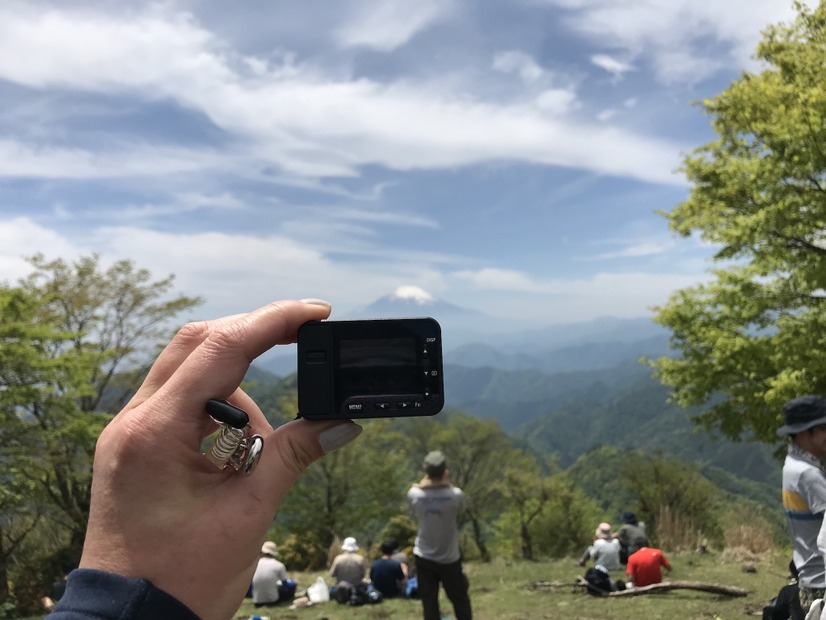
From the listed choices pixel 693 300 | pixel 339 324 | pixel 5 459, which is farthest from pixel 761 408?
pixel 5 459

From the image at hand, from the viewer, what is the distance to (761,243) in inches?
479

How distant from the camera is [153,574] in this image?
47.8 inches

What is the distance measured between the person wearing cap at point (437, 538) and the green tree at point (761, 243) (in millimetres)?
8366

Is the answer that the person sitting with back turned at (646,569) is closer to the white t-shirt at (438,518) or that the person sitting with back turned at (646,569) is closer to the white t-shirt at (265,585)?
the white t-shirt at (438,518)

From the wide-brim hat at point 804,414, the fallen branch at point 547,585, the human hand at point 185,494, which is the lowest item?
the fallen branch at point 547,585

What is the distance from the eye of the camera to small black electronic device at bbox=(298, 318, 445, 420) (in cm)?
167

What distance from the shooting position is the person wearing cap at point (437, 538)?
578 cm

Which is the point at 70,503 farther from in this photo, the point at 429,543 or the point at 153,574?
the point at 153,574

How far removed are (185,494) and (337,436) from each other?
1.52 feet

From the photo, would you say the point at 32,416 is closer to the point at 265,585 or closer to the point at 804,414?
the point at 265,585

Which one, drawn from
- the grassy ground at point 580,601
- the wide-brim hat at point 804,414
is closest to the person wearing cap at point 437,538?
the grassy ground at point 580,601

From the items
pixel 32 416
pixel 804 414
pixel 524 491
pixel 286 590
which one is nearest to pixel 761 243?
pixel 804 414

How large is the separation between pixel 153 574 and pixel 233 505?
0.74 feet

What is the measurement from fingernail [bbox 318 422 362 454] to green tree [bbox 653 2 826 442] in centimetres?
1155
